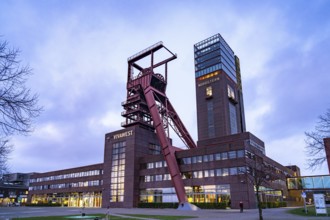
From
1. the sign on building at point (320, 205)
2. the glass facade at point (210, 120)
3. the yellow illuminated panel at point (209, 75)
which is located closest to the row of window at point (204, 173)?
the sign on building at point (320, 205)

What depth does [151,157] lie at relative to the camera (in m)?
65.1

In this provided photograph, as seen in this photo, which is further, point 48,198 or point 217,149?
point 48,198

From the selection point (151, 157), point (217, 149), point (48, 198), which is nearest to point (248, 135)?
point (217, 149)

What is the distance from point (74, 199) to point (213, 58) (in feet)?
270

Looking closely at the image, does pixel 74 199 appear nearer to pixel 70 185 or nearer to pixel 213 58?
pixel 70 185

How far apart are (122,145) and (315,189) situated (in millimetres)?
56789

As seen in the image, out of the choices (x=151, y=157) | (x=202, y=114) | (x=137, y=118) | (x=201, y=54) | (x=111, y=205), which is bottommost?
(x=111, y=205)

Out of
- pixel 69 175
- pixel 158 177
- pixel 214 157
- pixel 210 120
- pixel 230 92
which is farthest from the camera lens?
pixel 230 92

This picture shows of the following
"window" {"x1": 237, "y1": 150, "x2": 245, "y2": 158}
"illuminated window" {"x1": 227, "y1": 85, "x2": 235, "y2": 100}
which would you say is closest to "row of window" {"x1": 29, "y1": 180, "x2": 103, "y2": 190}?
"window" {"x1": 237, "y1": 150, "x2": 245, "y2": 158}

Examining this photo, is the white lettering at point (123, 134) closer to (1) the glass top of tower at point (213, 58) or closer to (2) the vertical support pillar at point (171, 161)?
(2) the vertical support pillar at point (171, 161)

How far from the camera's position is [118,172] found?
227 ft

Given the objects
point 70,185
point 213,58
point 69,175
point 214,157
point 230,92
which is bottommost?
point 70,185

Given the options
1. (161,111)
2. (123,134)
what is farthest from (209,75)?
(123,134)

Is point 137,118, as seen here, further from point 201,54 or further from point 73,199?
point 201,54
